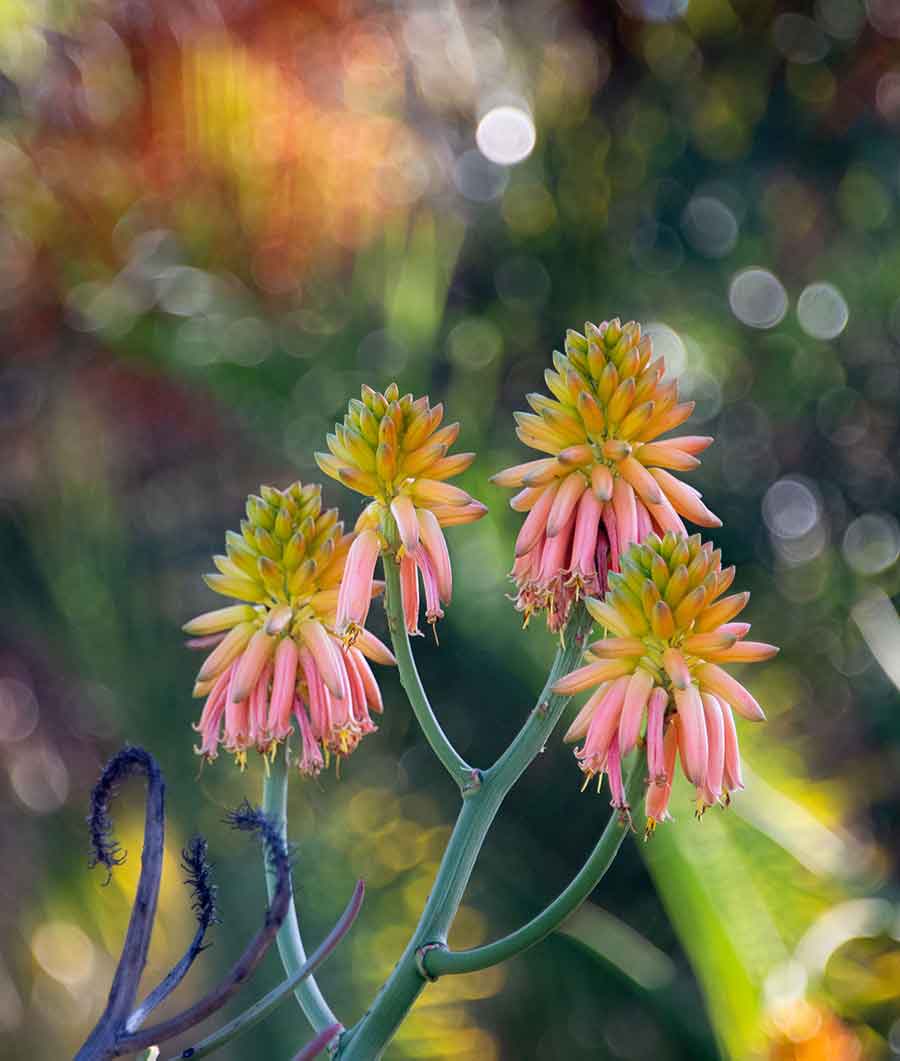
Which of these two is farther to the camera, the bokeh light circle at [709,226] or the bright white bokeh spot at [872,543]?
the bokeh light circle at [709,226]

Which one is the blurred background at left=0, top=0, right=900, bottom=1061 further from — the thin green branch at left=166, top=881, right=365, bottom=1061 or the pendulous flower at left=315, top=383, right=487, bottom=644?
the thin green branch at left=166, top=881, right=365, bottom=1061

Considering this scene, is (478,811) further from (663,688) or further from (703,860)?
(703,860)

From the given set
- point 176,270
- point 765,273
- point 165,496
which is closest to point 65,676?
point 165,496

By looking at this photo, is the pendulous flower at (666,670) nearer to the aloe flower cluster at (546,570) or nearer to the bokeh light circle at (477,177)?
the aloe flower cluster at (546,570)

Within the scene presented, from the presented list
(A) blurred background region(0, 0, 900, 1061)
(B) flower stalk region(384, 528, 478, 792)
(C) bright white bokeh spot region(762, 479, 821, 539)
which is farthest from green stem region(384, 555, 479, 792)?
(C) bright white bokeh spot region(762, 479, 821, 539)

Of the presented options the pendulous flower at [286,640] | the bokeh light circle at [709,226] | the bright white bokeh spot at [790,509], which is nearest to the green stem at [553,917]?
the pendulous flower at [286,640]

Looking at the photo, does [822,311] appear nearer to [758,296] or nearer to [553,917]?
[758,296]
